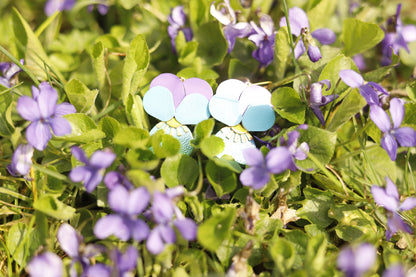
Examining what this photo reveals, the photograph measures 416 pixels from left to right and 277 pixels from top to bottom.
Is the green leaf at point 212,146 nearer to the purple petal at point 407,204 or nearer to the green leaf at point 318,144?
the green leaf at point 318,144

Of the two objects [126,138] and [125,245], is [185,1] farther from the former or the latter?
[125,245]

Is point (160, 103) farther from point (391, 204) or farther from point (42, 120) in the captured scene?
point (391, 204)

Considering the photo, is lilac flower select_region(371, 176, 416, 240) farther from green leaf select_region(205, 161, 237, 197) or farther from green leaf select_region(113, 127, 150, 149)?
green leaf select_region(113, 127, 150, 149)

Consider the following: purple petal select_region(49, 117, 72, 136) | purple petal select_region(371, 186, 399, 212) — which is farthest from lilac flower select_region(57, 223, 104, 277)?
purple petal select_region(371, 186, 399, 212)

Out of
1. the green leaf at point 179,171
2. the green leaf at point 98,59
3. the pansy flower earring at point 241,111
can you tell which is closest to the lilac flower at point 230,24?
the pansy flower earring at point 241,111

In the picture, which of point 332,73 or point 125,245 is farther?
point 332,73

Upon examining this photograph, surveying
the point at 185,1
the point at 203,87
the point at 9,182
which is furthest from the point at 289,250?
the point at 185,1

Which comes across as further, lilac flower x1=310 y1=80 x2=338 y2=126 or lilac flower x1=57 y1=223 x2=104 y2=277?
lilac flower x1=310 y1=80 x2=338 y2=126
